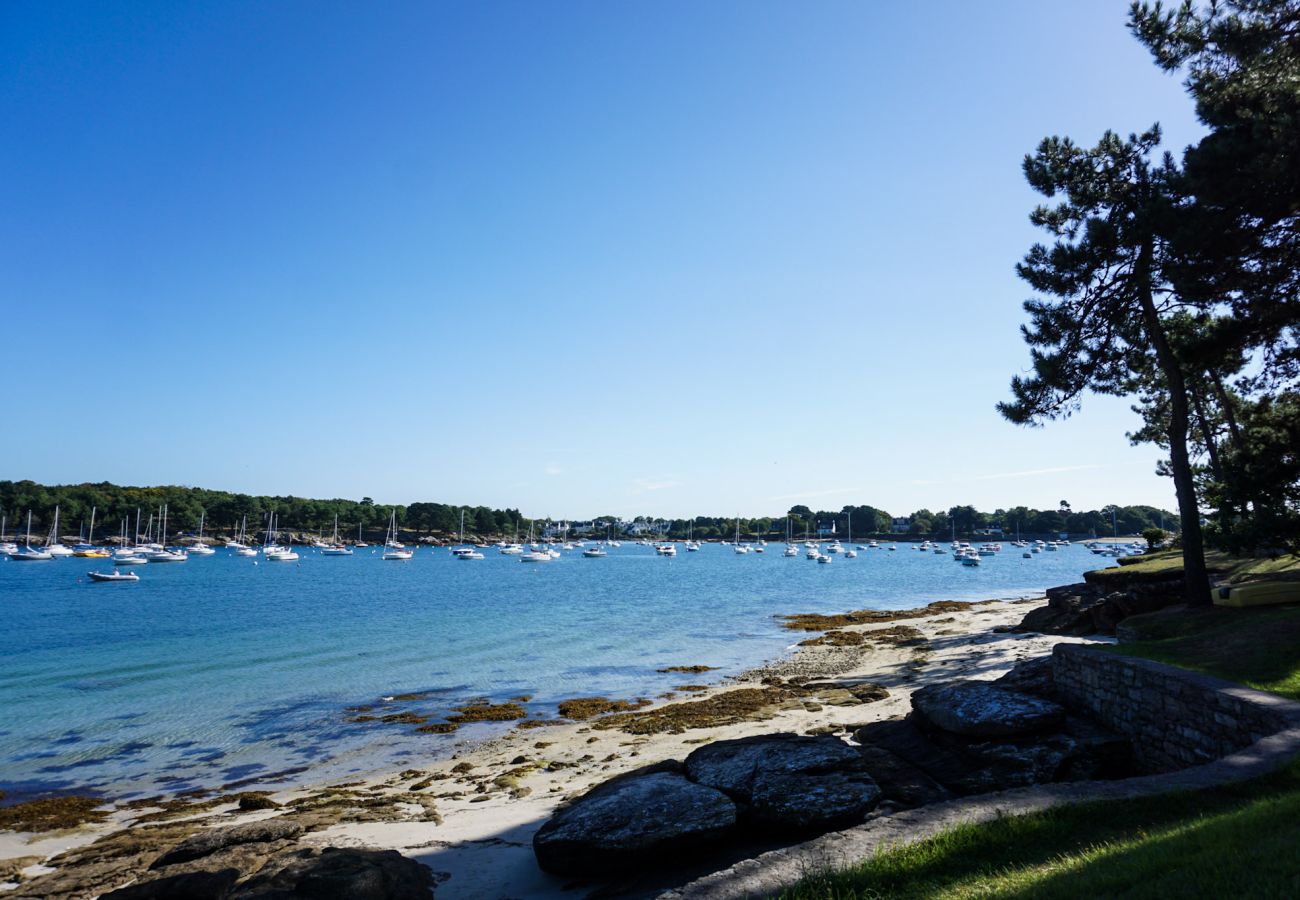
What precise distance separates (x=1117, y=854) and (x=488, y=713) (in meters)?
18.9

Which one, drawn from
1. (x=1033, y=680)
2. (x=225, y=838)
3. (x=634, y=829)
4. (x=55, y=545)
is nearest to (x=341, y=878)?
(x=225, y=838)

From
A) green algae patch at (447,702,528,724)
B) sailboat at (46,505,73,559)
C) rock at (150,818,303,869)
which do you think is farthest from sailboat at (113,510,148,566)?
rock at (150,818,303,869)

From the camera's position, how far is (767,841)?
989 cm

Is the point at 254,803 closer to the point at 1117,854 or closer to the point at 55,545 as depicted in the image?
the point at 1117,854

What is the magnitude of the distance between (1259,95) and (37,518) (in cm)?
20733

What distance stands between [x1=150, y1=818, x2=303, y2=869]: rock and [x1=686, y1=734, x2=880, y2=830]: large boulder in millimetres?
6498

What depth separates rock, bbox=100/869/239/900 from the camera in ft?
28.7

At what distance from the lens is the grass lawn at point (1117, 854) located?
537 cm

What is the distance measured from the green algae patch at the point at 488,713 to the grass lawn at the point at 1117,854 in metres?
16.8

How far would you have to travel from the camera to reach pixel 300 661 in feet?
104

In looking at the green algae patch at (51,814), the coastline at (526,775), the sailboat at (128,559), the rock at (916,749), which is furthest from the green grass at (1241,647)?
the sailboat at (128,559)

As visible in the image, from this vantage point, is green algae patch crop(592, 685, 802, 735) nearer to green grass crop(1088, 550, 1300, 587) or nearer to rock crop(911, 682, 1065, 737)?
rock crop(911, 682, 1065, 737)

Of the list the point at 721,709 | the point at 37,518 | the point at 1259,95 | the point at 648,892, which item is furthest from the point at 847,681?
the point at 37,518

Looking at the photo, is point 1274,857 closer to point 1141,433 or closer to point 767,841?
point 767,841
